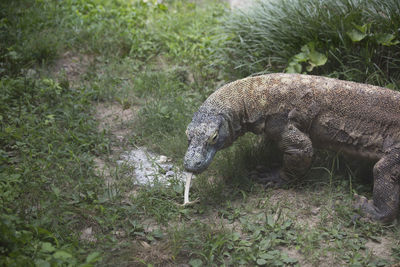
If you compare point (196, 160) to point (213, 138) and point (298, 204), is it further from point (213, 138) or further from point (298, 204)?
point (298, 204)

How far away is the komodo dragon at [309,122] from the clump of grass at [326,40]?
104 centimetres

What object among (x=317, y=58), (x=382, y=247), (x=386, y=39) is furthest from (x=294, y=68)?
(x=382, y=247)

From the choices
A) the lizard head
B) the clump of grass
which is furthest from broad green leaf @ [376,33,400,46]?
the lizard head

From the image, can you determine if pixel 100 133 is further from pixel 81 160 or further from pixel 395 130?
pixel 395 130

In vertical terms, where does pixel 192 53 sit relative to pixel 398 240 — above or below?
above

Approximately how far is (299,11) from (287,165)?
2.22 metres

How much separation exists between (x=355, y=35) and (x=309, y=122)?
5.07ft

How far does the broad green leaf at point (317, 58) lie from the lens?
15.9 ft

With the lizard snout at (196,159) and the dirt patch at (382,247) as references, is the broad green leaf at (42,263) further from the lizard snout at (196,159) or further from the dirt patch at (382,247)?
the dirt patch at (382,247)

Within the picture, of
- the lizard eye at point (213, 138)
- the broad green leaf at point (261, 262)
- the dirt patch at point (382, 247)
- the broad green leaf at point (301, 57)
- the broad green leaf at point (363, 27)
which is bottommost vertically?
the broad green leaf at point (261, 262)

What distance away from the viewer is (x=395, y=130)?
356 cm

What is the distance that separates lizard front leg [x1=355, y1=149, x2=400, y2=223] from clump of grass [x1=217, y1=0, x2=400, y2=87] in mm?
1312

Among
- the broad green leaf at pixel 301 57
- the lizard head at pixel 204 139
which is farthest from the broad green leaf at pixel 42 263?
the broad green leaf at pixel 301 57

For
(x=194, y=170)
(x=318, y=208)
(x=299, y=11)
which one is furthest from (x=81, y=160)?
(x=299, y=11)
